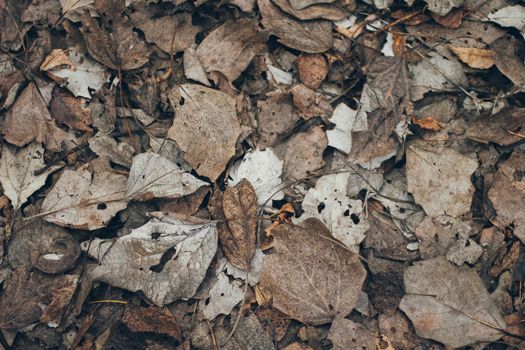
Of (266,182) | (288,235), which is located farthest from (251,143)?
(288,235)

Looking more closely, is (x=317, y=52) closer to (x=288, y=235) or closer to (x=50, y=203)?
(x=288, y=235)

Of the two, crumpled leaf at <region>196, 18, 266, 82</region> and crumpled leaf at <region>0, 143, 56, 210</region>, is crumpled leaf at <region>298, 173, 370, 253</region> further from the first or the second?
crumpled leaf at <region>0, 143, 56, 210</region>

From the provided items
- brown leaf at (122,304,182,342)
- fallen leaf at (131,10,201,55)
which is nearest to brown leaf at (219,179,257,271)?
brown leaf at (122,304,182,342)

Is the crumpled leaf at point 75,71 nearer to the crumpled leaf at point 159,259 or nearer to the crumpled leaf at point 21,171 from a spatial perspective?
the crumpled leaf at point 21,171

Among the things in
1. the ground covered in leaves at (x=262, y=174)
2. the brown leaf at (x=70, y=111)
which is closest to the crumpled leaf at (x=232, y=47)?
the ground covered in leaves at (x=262, y=174)

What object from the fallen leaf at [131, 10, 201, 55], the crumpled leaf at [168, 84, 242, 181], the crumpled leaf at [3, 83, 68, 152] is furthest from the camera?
the fallen leaf at [131, 10, 201, 55]

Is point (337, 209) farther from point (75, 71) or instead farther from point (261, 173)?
point (75, 71)
